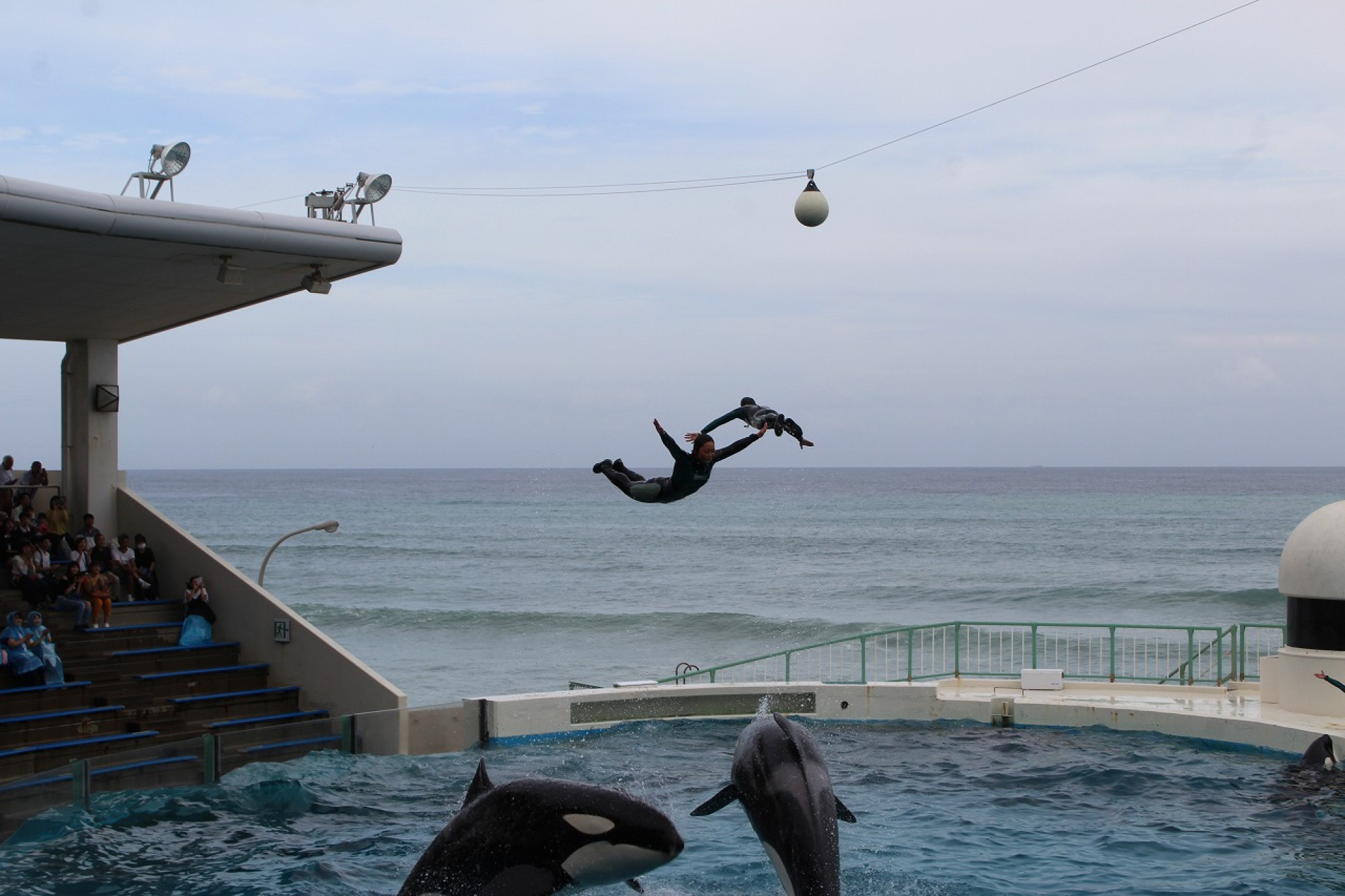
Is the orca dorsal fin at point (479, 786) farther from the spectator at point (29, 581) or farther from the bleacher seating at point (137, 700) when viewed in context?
the spectator at point (29, 581)

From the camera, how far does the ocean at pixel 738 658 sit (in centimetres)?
1027

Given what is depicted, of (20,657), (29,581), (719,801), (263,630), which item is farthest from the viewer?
(263,630)

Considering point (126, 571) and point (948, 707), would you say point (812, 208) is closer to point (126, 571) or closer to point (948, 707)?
point (948, 707)

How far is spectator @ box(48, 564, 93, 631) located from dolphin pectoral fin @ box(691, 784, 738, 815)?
9.14 metres

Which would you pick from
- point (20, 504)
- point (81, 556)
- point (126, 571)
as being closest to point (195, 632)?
point (126, 571)

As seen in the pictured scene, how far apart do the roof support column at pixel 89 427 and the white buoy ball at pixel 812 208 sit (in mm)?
10517

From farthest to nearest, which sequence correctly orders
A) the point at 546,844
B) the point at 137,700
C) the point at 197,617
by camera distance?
the point at 197,617
the point at 137,700
the point at 546,844

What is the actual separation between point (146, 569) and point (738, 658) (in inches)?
833

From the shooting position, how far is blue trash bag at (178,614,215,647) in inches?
592

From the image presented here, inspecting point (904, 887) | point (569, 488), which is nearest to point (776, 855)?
point (904, 887)

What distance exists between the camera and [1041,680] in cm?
1577

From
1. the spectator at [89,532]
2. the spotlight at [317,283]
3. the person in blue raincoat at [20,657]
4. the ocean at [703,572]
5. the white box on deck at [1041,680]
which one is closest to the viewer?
the person in blue raincoat at [20,657]

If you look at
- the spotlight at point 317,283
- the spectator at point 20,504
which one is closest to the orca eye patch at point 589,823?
the spotlight at point 317,283

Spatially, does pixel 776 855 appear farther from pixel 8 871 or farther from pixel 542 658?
pixel 542 658
